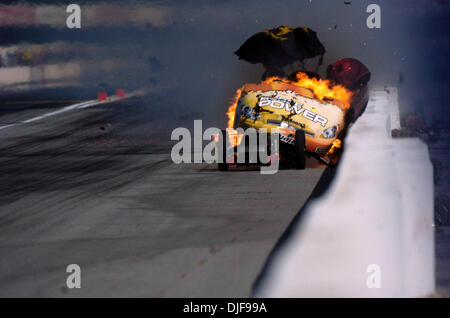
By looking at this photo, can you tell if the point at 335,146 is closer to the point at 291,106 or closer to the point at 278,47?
the point at 291,106

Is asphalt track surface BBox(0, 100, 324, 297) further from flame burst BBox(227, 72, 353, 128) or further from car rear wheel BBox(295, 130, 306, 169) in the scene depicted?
flame burst BBox(227, 72, 353, 128)

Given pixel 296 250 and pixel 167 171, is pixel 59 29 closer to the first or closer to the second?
pixel 167 171

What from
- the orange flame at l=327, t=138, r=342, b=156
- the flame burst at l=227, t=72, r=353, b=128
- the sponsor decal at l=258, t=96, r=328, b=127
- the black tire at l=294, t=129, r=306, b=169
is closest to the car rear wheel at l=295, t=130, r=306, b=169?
the black tire at l=294, t=129, r=306, b=169

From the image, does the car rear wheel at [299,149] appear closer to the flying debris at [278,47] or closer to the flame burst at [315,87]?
the flame burst at [315,87]

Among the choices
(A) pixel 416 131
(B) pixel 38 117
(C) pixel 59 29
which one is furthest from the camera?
(A) pixel 416 131

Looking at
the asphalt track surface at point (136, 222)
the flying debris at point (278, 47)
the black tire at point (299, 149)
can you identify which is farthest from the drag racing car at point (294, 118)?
the flying debris at point (278, 47)

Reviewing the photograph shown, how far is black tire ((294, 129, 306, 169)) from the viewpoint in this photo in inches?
571

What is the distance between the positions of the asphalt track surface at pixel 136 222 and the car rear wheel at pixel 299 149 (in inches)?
9.4

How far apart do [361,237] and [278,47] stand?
1345 centimetres

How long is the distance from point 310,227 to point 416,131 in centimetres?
5802

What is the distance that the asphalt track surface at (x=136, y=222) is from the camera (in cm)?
696

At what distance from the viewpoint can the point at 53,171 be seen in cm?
1667

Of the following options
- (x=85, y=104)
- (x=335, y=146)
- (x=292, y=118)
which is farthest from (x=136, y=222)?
(x=85, y=104)
